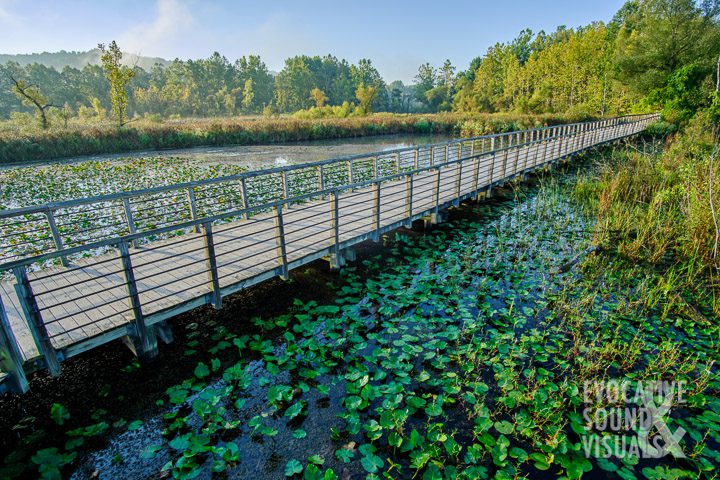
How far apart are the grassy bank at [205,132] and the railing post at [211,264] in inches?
930

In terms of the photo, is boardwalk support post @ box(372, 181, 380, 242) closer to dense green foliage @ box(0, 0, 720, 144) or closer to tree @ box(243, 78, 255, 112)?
dense green foliage @ box(0, 0, 720, 144)

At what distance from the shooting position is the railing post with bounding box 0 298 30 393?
309cm

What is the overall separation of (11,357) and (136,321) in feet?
3.33

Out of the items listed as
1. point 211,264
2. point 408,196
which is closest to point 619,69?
point 408,196

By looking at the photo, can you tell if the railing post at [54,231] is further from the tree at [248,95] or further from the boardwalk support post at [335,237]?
the tree at [248,95]

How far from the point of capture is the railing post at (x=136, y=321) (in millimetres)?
3824

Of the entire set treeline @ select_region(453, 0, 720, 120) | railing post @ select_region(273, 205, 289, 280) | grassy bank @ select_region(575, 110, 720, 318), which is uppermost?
treeline @ select_region(453, 0, 720, 120)

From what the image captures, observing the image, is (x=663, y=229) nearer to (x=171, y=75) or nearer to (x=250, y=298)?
(x=250, y=298)

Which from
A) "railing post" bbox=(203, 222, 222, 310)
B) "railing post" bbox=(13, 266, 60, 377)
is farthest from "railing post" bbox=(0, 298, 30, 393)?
"railing post" bbox=(203, 222, 222, 310)

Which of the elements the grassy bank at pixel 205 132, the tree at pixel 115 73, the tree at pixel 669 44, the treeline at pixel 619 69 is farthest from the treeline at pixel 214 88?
the tree at pixel 669 44

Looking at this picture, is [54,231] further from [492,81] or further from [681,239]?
[492,81]

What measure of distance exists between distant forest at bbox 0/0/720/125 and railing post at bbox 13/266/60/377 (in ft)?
89.3

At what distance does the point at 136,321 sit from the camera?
3980 mm

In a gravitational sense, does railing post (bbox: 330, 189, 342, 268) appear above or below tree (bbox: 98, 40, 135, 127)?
below
